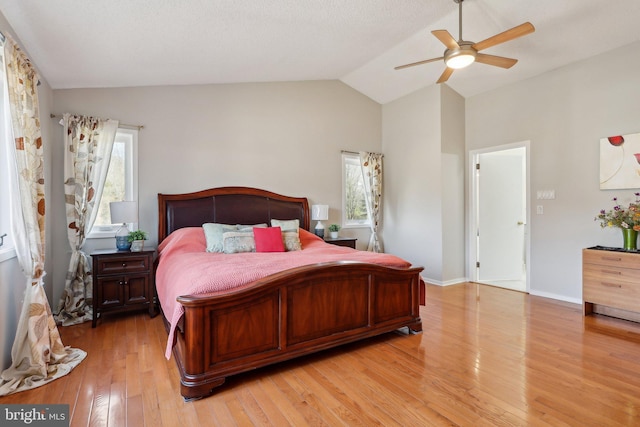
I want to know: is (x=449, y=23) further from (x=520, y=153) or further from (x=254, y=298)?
(x=254, y=298)

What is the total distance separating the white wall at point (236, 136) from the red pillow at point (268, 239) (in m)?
1.07

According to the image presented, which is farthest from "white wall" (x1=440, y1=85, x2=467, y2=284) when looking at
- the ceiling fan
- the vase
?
the vase

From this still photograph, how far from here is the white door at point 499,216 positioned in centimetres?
495

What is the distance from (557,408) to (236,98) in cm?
447

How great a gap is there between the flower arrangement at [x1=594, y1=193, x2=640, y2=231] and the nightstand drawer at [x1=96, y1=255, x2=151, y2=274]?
4.87 metres

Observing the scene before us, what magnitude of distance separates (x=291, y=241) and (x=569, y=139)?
357cm

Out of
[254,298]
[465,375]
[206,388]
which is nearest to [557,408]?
[465,375]

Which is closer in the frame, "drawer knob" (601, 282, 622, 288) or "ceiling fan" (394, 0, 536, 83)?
"ceiling fan" (394, 0, 536, 83)

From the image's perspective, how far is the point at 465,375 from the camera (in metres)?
2.22

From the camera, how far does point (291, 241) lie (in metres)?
3.91

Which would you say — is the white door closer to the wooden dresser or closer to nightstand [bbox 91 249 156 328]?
the wooden dresser

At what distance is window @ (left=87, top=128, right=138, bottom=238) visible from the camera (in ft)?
12.2

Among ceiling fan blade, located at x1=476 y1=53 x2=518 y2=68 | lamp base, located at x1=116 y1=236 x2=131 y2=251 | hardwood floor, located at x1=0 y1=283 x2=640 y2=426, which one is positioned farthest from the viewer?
lamp base, located at x1=116 y1=236 x2=131 y2=251

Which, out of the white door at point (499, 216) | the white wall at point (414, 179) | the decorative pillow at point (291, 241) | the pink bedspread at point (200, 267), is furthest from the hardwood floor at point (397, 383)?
the white wall at point (414, 179)
